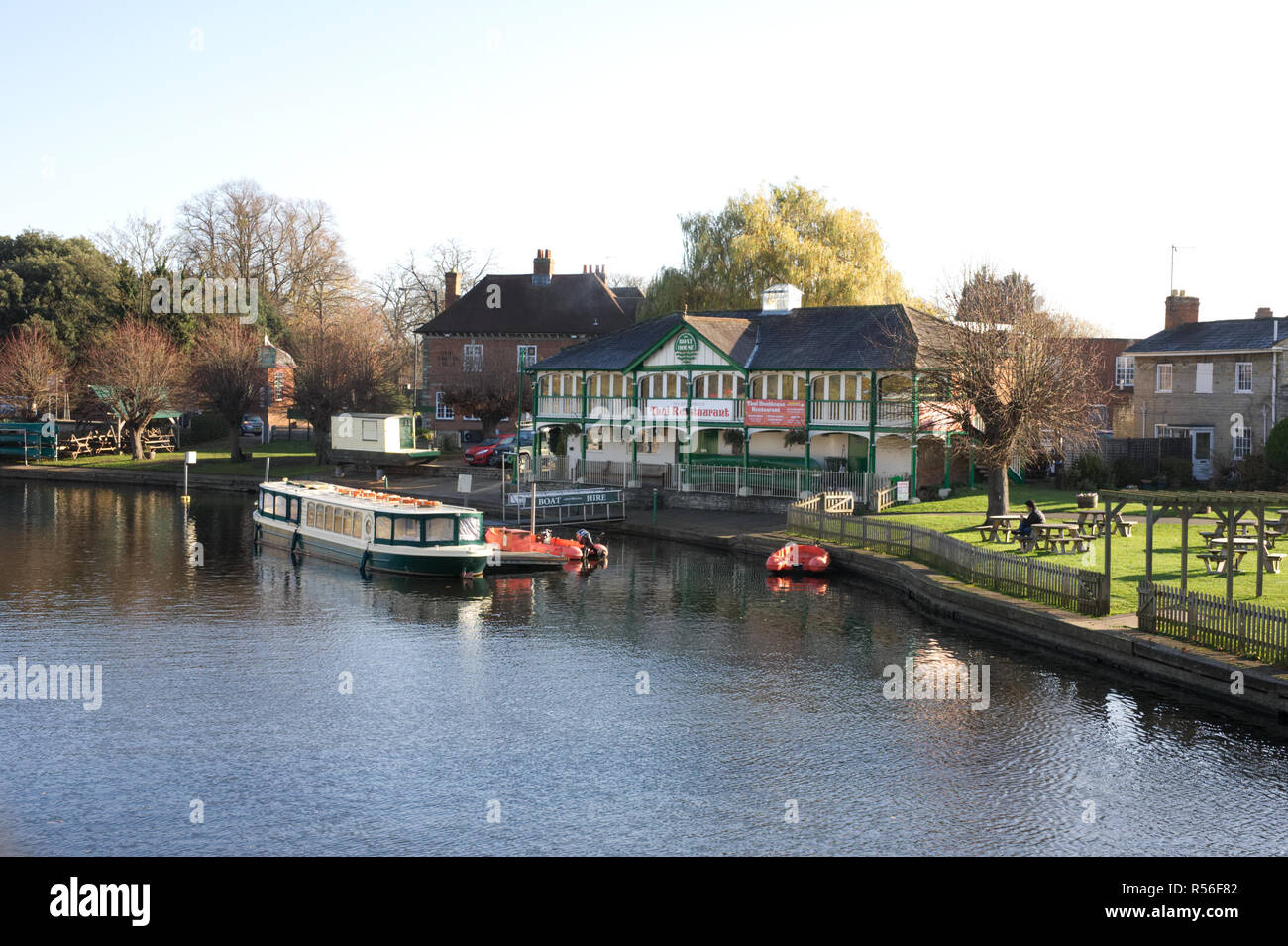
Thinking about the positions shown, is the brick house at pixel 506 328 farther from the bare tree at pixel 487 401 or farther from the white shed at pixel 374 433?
the white shed at pixel 374 433

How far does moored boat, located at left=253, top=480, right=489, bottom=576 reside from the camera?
122 feet

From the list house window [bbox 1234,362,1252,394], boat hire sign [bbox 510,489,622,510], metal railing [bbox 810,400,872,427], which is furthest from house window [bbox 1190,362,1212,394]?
boat hire sign [bbox 510,489,622,510]

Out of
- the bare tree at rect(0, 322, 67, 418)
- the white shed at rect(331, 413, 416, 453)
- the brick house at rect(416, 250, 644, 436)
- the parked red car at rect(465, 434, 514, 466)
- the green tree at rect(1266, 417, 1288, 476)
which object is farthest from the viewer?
the bare tree at rect(0, 322, 67, 418)

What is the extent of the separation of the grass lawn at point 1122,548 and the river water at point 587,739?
4.88 meters

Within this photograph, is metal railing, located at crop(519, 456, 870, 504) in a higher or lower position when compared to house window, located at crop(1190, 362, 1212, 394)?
lower

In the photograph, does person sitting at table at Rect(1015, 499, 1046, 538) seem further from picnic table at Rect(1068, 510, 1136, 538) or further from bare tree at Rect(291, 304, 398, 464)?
bare tree at Rect(291, 304, 398, 464)

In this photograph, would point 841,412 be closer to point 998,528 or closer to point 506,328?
point 998,528

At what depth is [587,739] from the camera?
66.2 feet

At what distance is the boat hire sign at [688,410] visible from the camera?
5222 cm

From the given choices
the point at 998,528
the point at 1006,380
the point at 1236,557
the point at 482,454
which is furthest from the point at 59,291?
the point at 1236,557

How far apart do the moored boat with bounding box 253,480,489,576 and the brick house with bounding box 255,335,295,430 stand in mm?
30796

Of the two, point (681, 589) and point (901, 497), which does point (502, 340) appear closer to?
point (901, 497)
